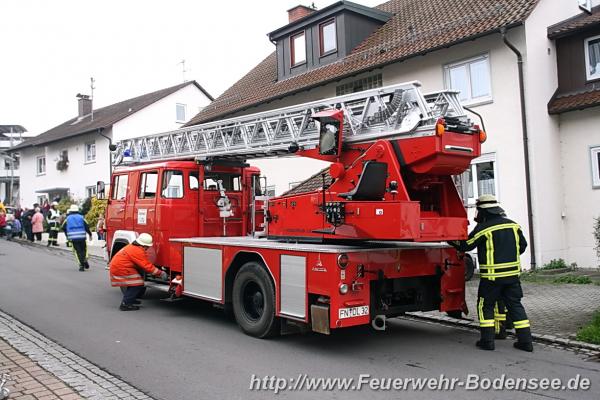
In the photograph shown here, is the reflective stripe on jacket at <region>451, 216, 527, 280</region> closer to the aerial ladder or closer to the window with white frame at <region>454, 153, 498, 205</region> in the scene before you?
the aerial ladder

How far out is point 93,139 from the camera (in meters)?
32.3

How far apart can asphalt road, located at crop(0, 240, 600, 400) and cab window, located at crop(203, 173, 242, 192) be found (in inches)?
84.9

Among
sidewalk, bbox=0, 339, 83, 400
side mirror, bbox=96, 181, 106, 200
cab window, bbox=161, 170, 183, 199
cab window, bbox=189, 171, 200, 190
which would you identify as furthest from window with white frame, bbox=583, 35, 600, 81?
sidewalk, bbox=0, 339, 83, 400

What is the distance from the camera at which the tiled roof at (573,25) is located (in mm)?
12812

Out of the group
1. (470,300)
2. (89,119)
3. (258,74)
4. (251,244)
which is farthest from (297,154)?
(89,119)

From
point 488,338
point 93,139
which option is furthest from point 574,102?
point 93,139

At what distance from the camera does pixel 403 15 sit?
734 inches

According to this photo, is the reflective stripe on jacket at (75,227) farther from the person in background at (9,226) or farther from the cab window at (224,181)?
the person in background at (9,226)

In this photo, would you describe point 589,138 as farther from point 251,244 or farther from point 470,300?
point 251,244

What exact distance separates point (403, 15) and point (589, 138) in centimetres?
808

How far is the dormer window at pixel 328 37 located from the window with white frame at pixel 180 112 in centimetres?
1683

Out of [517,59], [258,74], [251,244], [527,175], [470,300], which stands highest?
[258,74]

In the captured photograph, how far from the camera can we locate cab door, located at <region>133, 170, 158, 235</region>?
956 cm

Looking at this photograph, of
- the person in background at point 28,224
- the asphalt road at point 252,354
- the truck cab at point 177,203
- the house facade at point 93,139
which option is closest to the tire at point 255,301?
the asphalt road at point 252,354
